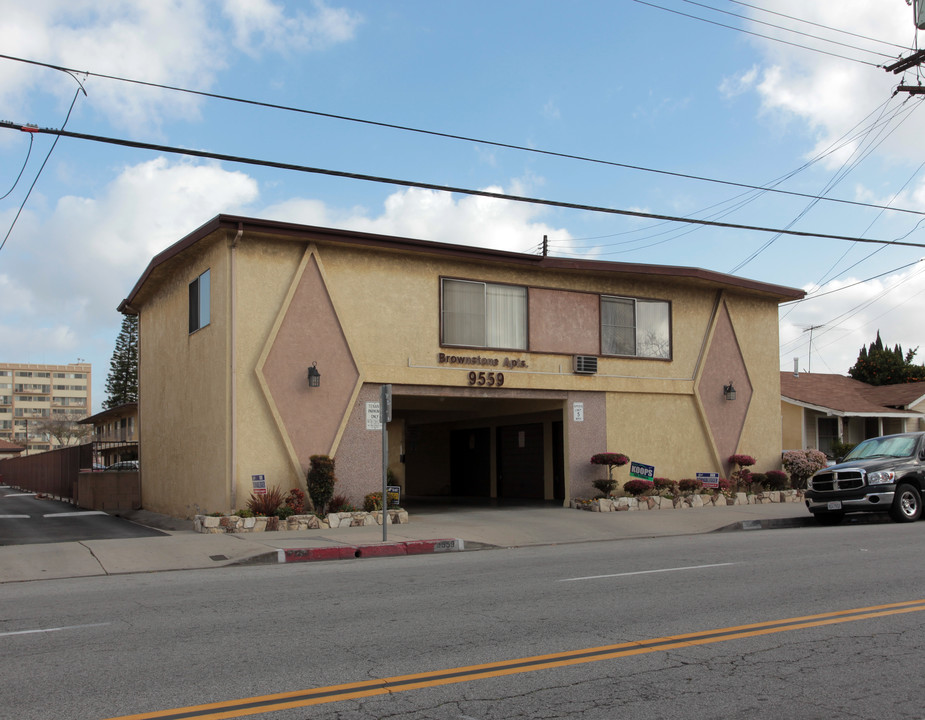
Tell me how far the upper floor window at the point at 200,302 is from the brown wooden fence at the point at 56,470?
8877 mm

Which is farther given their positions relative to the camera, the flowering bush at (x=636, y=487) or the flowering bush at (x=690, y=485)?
the flowering bush at (x=690, y=485)

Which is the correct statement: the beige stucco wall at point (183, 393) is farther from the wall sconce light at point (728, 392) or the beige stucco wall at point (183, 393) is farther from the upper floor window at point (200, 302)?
the wall sconce light at point (728, 392)

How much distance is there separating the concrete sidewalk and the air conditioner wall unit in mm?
3538

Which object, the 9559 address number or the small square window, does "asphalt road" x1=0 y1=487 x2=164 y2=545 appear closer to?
the small square window

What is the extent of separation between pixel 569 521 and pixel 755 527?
13.2ft

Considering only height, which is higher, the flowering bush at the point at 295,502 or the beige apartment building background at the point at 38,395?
the beige apartment building background at the point at 38,395

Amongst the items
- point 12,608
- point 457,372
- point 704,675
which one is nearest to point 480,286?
point 457,372

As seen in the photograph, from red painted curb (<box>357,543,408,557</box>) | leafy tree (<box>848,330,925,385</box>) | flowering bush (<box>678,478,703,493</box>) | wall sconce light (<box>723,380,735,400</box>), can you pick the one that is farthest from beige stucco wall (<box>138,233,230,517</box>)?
leafy tree (<box>848,330,925,385</box>)

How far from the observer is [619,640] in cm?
703

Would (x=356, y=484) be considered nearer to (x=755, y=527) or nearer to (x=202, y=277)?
(x=202, y=277)

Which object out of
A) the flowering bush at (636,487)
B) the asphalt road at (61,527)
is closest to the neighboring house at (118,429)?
the asphalt road at (61,527)

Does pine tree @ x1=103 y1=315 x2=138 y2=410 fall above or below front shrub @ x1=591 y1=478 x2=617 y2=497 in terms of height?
above

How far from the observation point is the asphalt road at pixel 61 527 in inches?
651

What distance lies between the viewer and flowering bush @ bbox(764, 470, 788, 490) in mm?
23938
